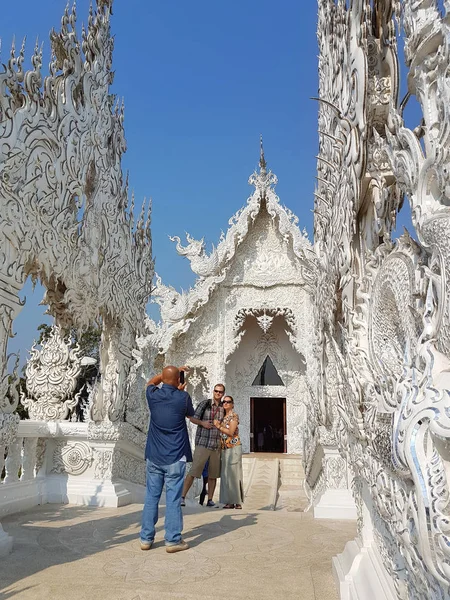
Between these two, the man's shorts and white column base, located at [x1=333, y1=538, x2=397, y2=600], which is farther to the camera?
the man's shorts

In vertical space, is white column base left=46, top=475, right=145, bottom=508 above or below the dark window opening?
below

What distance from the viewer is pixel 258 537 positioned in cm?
332

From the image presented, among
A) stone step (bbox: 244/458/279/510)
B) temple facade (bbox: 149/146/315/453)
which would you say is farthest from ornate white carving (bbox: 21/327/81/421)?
temple facade (bbox: 149/146/315/453)

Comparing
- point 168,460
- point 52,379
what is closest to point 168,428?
point 168,460

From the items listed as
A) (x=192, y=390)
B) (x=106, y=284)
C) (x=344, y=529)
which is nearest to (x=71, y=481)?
(x=106, y=284)

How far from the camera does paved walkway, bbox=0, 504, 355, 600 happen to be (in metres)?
2.22

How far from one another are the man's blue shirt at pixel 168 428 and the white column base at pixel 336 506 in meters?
1.81

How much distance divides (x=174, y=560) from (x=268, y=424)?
33.4ft

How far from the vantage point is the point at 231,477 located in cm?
473

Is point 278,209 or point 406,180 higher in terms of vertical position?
point 278,209

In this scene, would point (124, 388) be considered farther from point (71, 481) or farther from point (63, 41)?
point (63, 41)

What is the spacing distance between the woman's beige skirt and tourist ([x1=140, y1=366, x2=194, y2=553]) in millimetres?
1811

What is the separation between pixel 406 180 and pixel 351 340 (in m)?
0.89

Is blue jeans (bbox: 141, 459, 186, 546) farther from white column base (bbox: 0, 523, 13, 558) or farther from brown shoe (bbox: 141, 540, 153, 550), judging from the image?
white column base (bbox: 0, 523, 13, 558)
